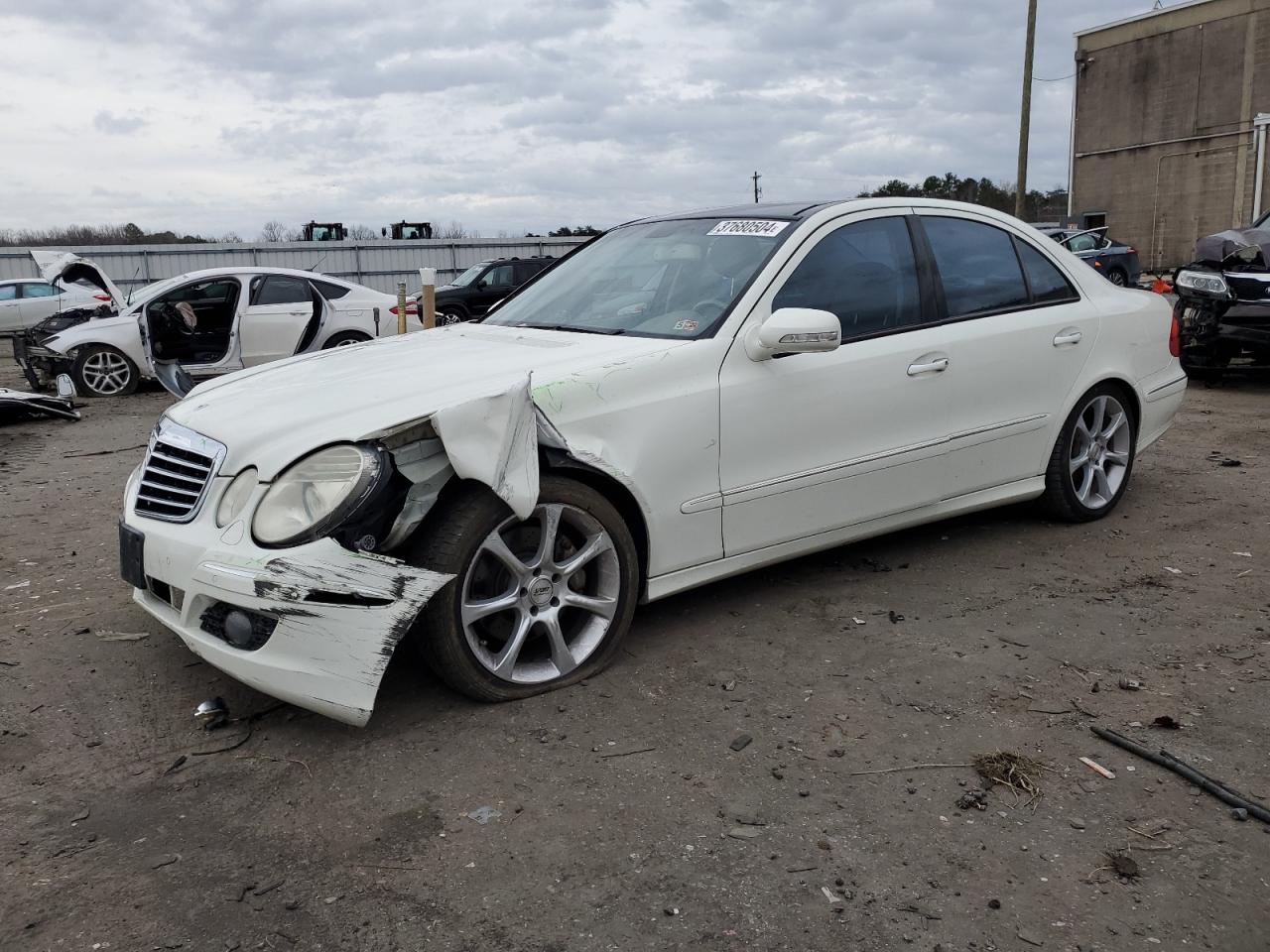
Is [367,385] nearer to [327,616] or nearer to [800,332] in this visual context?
[327,616]

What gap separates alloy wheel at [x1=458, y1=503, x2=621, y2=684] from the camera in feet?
11.0

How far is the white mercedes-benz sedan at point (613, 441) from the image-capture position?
3082mm

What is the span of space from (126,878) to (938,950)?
1901 millimetres

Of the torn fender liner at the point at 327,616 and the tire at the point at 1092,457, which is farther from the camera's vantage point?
the tire at the point at 1092,457

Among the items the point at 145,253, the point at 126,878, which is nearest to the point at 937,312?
the point at 126,878

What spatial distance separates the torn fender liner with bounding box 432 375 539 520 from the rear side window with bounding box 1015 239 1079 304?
9.36 feet

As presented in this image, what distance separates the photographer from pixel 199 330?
12508 millimetres

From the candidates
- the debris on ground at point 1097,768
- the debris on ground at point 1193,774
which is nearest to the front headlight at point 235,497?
the debris on ground at point 1097,768

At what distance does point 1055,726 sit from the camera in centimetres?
326

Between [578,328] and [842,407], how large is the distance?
1.07 m

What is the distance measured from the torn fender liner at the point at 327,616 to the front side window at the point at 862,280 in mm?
1827

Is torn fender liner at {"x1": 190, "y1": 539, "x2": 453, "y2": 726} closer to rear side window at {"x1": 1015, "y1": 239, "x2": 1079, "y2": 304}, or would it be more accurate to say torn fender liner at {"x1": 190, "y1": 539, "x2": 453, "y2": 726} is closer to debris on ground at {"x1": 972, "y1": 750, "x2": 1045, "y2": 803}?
debris on ground at {"x1": 972, "y1": 750, "x2": 1045, "y2": 803}

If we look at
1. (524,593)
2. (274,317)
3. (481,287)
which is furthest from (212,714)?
(481,287)

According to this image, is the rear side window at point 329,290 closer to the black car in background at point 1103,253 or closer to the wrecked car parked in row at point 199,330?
the wrecked car parked in row at point 199,330
